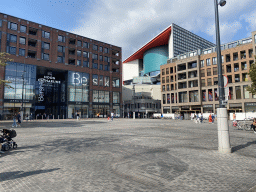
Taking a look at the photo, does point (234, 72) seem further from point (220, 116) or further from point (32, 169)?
point (32, 169)

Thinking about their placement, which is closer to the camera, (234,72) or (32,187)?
(32,187)

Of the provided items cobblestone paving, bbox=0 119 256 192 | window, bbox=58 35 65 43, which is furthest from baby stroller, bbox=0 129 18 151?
window, bbox=58 35 65 43

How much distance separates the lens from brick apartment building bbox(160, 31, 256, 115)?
50.6 meters

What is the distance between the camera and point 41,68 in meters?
53.0

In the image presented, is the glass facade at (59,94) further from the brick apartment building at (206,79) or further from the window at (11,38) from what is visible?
the brick apartment building at (206,79)

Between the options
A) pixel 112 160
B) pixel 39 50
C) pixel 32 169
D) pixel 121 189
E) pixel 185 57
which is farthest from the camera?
pixel 185 57

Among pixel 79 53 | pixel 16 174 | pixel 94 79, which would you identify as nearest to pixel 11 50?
pixel 79 53

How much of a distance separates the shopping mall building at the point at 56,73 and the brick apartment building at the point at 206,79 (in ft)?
63.3

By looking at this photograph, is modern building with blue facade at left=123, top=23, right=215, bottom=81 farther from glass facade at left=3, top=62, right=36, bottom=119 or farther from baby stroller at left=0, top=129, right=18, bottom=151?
baby stroller at left=0, top=129, right=18, bottom=151

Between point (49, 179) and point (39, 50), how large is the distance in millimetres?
53261

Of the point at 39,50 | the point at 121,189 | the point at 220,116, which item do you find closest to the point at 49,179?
the point at 121,189

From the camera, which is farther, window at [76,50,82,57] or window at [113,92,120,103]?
window at [113,92,120,103]

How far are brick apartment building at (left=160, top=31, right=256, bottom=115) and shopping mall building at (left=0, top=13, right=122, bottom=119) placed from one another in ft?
63.3

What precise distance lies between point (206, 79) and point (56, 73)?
4666cm
